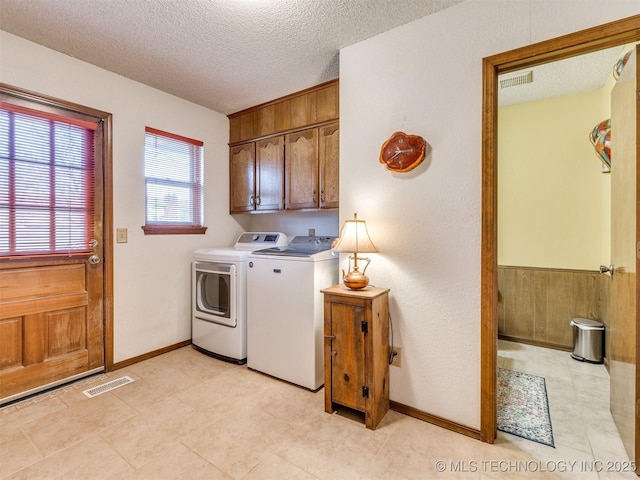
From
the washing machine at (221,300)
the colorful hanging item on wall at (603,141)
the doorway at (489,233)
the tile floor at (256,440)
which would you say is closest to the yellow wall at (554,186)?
the colorful hanging item on wall at (603,141)

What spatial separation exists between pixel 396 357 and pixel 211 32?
8.17 ft

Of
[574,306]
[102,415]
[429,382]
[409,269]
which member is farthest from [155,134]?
[574,306]

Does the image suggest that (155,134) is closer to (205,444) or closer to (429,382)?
(205,444)

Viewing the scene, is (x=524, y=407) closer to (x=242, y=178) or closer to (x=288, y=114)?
(x=288, y=114)

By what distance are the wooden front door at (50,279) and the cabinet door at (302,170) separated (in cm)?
157

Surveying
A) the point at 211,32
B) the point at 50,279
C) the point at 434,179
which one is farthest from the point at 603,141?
the point at 50,279

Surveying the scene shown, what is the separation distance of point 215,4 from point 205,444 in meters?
2.51

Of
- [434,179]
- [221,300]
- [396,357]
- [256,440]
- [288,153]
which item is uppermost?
[288,153]

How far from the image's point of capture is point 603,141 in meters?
2.83

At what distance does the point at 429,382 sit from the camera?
6.52ft

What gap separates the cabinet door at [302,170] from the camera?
286cm

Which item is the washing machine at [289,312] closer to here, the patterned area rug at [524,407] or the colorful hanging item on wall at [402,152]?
the colorful hanging item on wall at [402,152]

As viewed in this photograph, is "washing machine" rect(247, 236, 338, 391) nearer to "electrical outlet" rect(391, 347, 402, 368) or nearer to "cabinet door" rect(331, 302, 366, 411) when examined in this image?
"cabinet door" rect(331, 302, 366, 411)

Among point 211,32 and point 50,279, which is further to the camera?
point 50,279
